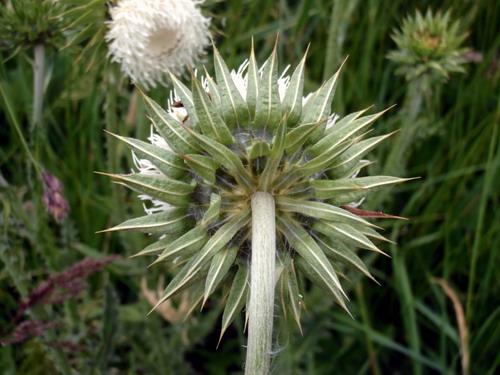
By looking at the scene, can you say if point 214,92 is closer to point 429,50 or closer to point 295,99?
point 295,99

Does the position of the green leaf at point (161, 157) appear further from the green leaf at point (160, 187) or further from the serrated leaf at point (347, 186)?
the serrated leaf at point (347, 186)

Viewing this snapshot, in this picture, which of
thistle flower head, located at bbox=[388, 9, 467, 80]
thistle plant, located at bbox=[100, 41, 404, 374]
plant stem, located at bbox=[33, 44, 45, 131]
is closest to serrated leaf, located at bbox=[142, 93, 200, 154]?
thistle plant, located at bbox=[100, 41, 404, 374]

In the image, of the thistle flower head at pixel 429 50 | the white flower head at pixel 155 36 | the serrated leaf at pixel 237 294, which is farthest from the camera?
the thistle flower head at pixel 429 50

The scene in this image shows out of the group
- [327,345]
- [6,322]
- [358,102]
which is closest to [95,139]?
[6,322]

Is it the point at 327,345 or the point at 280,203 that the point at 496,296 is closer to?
the point at 327,345

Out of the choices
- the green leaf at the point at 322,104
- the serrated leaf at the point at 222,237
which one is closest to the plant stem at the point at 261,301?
the serrated leaf at the point at 222,237

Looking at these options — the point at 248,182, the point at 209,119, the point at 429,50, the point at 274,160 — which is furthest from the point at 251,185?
the point at 429,50

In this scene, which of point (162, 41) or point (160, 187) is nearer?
point (160, 187)

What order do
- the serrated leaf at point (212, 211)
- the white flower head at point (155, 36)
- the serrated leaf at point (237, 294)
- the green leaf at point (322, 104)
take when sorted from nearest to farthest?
the serrated leaf at point (212, 211), the serrated leaf at point (237, 294), the green leaf at point (322, 104), the white flower head at point (155, 36)
